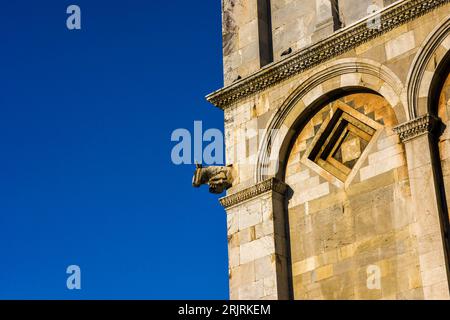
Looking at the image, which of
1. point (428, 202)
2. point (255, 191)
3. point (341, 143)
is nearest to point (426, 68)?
point (341, 143)

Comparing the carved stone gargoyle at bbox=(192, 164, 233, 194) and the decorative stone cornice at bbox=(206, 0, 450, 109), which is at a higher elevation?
the decorative stone cornice at bbox=(206, 0, 450, 109)

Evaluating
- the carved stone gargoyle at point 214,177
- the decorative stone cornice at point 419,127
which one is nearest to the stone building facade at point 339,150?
the decorative stone cornice at point 419,127

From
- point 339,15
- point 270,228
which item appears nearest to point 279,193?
point 270,228

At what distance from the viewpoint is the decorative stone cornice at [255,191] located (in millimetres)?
22641

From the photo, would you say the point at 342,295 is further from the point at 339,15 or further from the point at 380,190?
the point at 339,15

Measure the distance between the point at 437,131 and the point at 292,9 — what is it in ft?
16.7

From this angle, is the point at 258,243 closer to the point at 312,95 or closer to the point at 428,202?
the point at 312,95

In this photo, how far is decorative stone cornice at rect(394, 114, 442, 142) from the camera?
20.5 metres

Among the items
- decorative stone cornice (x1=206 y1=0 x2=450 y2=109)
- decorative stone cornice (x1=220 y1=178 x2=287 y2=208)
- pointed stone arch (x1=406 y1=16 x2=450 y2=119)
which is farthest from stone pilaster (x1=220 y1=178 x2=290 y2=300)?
pointed stone arch (x1=406 y1=16 x2=450 y2=119)

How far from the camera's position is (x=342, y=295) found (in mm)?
20875

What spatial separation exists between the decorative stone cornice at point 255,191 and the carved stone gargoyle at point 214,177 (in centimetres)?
33

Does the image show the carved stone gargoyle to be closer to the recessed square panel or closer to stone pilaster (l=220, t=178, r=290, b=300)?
stone pilaster (l=220, t=178, r=290, b=300)

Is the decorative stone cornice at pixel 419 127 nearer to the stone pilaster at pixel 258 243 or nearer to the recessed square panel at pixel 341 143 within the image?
the recessed square panel at pixel 341 143
